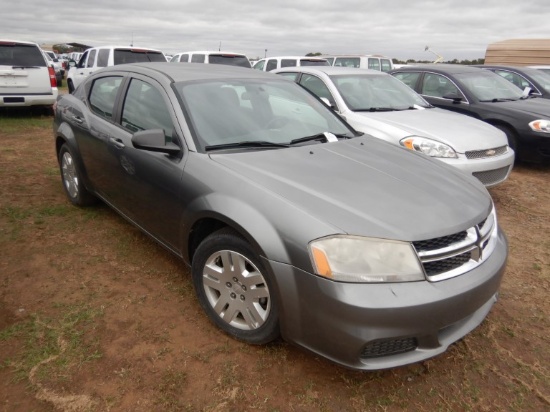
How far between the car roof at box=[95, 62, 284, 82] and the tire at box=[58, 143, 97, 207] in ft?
3.67

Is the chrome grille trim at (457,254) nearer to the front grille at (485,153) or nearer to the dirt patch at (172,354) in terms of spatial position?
the dirt patch at (172,354)

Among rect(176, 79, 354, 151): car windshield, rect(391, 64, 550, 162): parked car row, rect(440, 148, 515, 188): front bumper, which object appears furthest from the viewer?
rect(391, 64, 550, 162): parked car row

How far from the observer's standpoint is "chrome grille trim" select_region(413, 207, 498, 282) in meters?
2.01

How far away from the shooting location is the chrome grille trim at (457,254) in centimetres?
201

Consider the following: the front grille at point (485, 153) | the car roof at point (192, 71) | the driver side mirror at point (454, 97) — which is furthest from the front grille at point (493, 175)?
the car roof at point (192, 71)

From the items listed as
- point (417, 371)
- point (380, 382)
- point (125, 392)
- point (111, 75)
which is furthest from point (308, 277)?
point (111, 75)

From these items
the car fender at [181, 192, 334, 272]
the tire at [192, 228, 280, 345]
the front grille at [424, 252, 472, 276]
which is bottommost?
the tire at [192, 228, 280, 345]

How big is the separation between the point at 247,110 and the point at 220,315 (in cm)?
145

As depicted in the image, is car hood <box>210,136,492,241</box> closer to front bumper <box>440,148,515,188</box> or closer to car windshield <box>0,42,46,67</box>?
front bumper <box>440,148,515,188</box>

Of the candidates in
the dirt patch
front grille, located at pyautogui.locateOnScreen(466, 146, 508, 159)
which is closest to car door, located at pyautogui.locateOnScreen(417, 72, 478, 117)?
front grille, located at pyautogui.locateOnScreen(466, 146, 508, 159)

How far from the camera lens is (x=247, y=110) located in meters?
3.01

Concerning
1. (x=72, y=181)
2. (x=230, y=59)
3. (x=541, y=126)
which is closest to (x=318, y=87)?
(x=541, y=126)

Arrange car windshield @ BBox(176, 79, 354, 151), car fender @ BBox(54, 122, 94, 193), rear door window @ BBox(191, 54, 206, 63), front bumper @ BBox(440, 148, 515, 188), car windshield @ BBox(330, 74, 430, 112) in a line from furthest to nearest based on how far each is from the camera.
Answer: rear door window @ BBox(191, 54, 206, 63) → car windshield @ BBox(330, 74, 430, 112) → front bumper @ BBox(440, 148, 515, 188) → car fender @ BBox(54, 122, 94, 193) → car windshield @ BBox(176, 79, 354, 151)

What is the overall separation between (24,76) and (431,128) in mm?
8365
